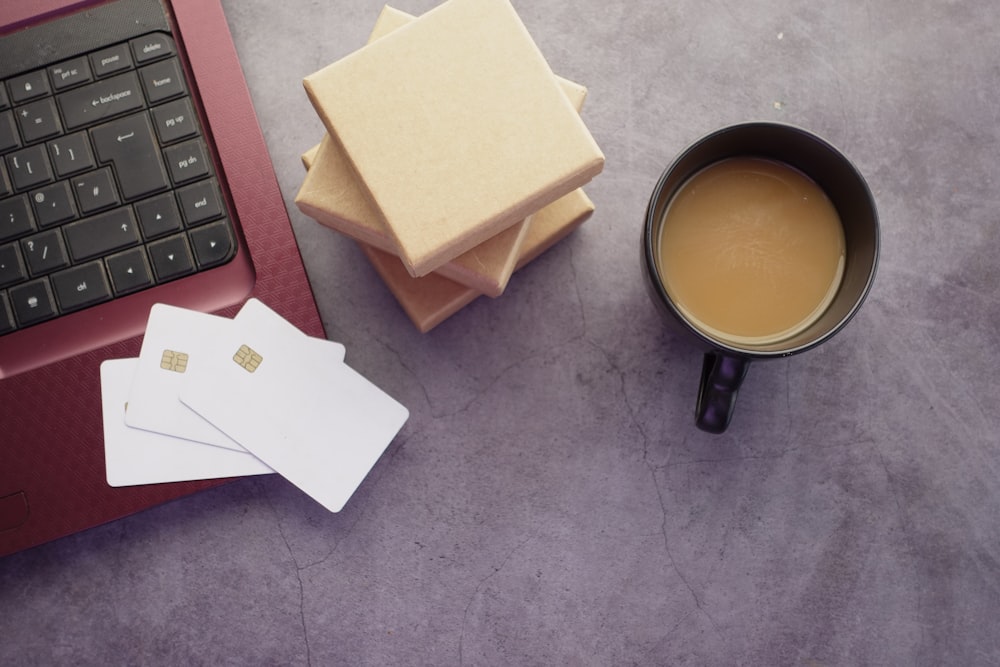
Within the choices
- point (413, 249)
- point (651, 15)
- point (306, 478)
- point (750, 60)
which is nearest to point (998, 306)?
point (750, 60)

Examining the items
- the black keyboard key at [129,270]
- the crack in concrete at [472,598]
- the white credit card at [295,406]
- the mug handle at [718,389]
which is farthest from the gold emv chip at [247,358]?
the mug handle at [718,389]

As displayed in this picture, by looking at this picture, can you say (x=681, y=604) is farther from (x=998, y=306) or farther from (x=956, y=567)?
(x=998, y=306)

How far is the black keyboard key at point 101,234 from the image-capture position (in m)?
0.63

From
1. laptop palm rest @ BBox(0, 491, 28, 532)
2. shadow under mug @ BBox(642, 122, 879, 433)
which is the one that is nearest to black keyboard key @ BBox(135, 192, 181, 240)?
laptop palm rest @ BBox(0, 491, 28, 532)

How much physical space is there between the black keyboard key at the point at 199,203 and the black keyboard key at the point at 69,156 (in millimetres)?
88

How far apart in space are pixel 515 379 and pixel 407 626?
0.90 ft

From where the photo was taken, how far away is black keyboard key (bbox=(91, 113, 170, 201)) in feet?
2.08

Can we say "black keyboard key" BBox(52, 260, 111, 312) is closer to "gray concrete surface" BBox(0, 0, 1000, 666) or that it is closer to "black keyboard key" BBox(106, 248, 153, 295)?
"black keyboard key" BBox(106, 248, 153, 295)

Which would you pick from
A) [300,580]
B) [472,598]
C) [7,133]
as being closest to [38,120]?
[7,133]

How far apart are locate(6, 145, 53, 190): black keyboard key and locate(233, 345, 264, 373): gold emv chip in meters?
0.22

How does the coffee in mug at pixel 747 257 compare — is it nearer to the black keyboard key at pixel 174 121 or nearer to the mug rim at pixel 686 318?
the mug rim at pixel 686 318

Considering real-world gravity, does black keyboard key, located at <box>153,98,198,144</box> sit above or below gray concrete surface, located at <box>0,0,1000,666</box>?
above

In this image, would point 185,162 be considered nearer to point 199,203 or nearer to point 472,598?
point 199,203

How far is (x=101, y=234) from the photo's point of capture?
63 cm
